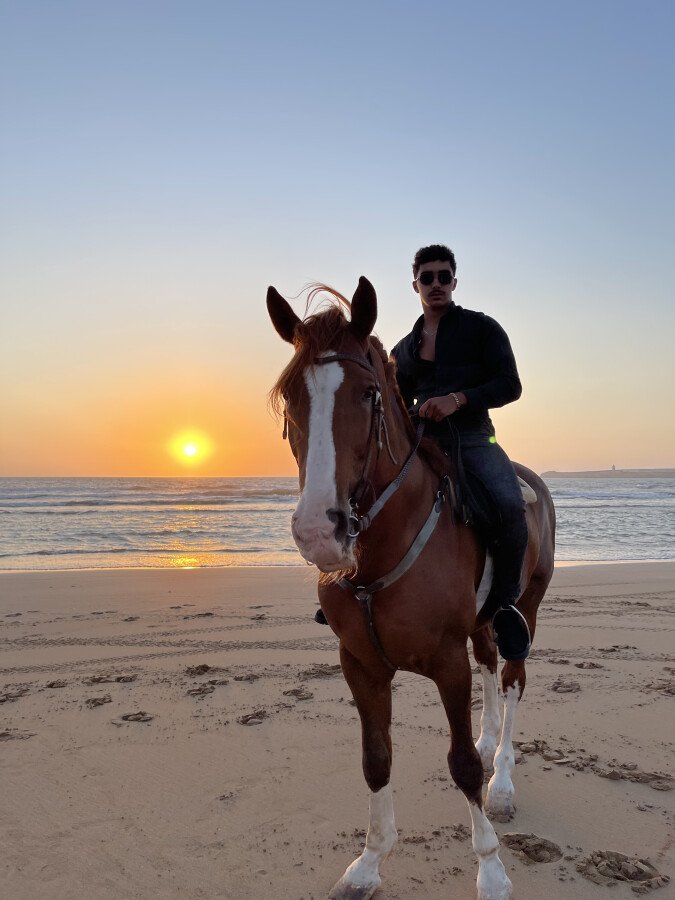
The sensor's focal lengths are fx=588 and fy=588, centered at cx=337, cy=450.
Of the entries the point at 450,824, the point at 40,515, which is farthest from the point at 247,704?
the point at 40,515

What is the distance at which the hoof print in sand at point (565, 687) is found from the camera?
4.89m

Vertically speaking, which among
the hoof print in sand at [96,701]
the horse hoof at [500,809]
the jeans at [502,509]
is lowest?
the horse hoof at [500,809]

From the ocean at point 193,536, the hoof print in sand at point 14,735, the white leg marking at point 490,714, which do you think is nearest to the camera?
the white leg marking at point 490,714

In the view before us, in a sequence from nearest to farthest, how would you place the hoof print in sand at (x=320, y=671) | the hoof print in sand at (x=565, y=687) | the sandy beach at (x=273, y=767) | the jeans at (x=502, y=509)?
the sandy beach at (x=273, y=767) < the jeans at (x=502, y=509) < the hoof print in sand at (x=565, y=687) < the hoof print in sand at (x=320, y=671)

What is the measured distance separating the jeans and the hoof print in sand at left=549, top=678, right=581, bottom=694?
2.38 meters

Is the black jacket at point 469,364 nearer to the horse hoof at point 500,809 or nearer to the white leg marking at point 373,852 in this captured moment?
the white leg marking at point 373,852

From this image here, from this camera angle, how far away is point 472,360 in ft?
10.2

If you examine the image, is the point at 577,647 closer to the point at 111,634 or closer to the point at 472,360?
the point at 472,360

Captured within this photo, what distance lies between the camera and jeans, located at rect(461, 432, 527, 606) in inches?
114

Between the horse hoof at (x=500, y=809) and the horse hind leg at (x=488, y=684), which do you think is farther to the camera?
the horse hind leg at (x=488, y=684)

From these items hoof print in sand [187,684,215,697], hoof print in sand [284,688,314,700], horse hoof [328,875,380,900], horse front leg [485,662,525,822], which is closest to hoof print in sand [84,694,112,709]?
hoof print in sand [187,684,215,697]

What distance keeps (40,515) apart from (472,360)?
25.9 meters

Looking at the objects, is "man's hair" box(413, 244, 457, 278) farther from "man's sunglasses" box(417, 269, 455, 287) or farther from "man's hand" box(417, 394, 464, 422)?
"man's hand" box(417, 394, 464, 422)

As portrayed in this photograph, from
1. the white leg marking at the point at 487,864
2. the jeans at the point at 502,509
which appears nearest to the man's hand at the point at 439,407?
the jeans at the point at 502,509
